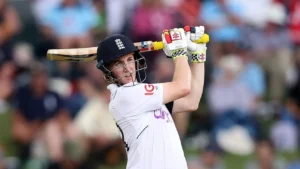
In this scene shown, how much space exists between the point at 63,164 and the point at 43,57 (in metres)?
1.85

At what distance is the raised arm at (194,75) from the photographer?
21.7 feet

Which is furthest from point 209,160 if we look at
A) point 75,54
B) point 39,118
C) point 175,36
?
point 175,36

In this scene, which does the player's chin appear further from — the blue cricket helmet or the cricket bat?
the cricket bat

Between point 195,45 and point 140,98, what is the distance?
912mm

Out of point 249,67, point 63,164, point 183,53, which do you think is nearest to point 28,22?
point 63,164

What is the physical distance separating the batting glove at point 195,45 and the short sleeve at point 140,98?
0.69 m

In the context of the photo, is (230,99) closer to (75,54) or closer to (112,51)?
(75,54)

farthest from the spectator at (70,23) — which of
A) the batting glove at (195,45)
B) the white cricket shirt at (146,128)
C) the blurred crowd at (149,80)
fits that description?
the white cricket shirt at (146,128)

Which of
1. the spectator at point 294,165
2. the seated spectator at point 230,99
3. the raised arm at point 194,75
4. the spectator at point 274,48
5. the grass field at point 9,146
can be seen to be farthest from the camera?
the spectator at point 274,48

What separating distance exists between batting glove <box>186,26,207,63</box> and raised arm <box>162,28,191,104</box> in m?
0.21

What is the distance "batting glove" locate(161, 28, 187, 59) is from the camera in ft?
20.8

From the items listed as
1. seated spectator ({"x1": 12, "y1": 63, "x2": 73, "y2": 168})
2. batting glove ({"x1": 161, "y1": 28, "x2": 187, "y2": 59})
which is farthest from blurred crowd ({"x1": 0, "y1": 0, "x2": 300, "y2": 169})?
batting glove ({"x1": 161, "y1": 28, "x2": 187, "y2": 59})

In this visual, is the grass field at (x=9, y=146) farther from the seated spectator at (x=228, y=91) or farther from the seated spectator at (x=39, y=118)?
the seated spectator at (x=228, y=91)

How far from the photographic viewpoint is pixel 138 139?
6.07 metres
